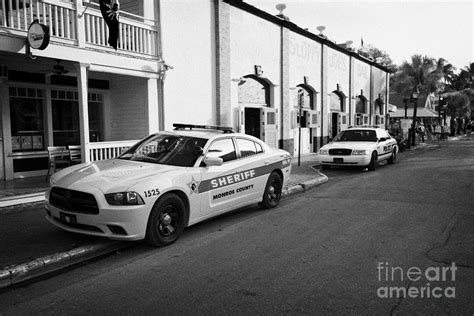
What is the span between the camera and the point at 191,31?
1315 centimetres

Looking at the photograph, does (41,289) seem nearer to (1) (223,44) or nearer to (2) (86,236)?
(2) (86,236)

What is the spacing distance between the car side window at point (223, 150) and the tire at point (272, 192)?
3.98ft

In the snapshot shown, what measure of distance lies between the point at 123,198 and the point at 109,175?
1.85 ft

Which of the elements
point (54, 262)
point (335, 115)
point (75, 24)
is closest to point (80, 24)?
point (75, 24)

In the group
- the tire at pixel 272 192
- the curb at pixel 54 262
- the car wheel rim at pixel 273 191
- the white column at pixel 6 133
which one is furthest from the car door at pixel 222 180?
the white column at pixel 6 133

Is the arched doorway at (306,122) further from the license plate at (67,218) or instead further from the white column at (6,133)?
the license plate at (67,218)

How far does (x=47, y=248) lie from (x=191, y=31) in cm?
941

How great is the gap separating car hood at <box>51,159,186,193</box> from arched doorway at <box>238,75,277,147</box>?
10.1 meters

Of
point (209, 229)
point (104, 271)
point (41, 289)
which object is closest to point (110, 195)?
point (104, 271)

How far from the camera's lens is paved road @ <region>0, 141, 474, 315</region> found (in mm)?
3852

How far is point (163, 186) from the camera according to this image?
18.2ft

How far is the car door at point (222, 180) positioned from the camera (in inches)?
253

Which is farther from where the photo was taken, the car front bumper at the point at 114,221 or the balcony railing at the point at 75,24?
the balcony railing at the point at 75,24

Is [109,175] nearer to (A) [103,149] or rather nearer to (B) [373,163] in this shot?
(A) [103,149]
